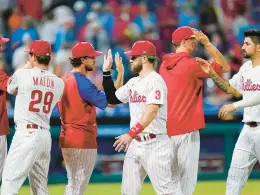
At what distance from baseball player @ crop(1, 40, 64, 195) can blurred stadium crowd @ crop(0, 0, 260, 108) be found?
6.52 meters

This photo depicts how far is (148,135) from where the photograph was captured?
8070 millimetres

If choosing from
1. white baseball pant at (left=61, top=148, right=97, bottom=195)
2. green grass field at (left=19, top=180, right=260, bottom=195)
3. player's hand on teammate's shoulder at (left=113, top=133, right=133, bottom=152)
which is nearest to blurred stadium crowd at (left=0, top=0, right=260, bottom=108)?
green grass field at (left=19, top=180, right=260, bottom=195)

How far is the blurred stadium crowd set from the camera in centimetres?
1574

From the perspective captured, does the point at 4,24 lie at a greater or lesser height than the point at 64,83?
greater

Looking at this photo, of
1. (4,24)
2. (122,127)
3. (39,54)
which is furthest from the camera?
(4,24)

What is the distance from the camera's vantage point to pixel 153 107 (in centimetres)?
782

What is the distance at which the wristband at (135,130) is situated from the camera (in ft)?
25.1

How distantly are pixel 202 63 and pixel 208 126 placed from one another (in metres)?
5.05

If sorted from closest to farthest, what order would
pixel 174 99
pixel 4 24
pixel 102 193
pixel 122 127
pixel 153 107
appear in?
1. pixel 153 107
2. pixel 174 99
3. pixel 102 193
4. pixel 122 127
5. pixel 4 24

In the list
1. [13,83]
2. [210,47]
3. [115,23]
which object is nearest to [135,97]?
[13,83]

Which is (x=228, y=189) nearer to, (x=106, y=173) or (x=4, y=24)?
(x=106, y=173)

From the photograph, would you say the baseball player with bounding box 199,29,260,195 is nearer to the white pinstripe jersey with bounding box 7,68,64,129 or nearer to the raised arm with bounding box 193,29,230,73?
the raised arm with bounding box 193,29,230,73

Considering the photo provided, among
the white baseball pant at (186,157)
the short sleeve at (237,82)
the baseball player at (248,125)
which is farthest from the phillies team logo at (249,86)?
the white baseball pant at (186,157)

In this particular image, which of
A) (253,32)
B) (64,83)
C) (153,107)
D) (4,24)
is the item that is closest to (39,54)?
(64,83)
